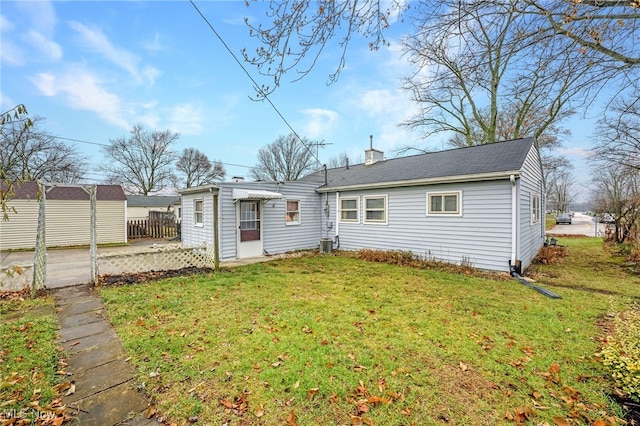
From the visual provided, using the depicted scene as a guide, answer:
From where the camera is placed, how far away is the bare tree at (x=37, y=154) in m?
20.0

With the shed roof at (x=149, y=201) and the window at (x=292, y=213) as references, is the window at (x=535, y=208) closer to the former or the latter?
the window at (x=292, y=213)

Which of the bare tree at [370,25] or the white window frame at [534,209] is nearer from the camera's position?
the bare tree at [370,25]

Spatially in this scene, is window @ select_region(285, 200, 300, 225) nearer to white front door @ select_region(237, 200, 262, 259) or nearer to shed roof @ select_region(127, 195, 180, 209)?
white front door @ select_region(237, 200, 262, 259)

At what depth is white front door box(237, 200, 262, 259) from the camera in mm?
10086

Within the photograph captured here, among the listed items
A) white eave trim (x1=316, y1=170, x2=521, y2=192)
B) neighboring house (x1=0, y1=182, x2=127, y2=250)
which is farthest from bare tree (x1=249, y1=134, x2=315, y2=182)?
white eave trim (x1=316, y1=170, x2=521, y2=192)

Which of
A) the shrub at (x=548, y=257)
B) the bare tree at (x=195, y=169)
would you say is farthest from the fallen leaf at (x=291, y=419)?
the bare tree at (x=195, y=169)

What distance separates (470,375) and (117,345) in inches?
169

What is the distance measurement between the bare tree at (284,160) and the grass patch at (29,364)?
30.2m

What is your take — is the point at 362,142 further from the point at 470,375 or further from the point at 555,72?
the point at 470,375

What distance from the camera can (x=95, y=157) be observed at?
1056 inches

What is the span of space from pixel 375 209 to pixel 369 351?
7753 millimetres

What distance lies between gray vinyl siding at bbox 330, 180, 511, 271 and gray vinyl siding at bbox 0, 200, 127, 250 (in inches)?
521

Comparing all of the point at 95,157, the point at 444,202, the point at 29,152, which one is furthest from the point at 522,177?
the point at 95,157

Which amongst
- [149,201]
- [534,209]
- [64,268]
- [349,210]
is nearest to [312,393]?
[349,210]
